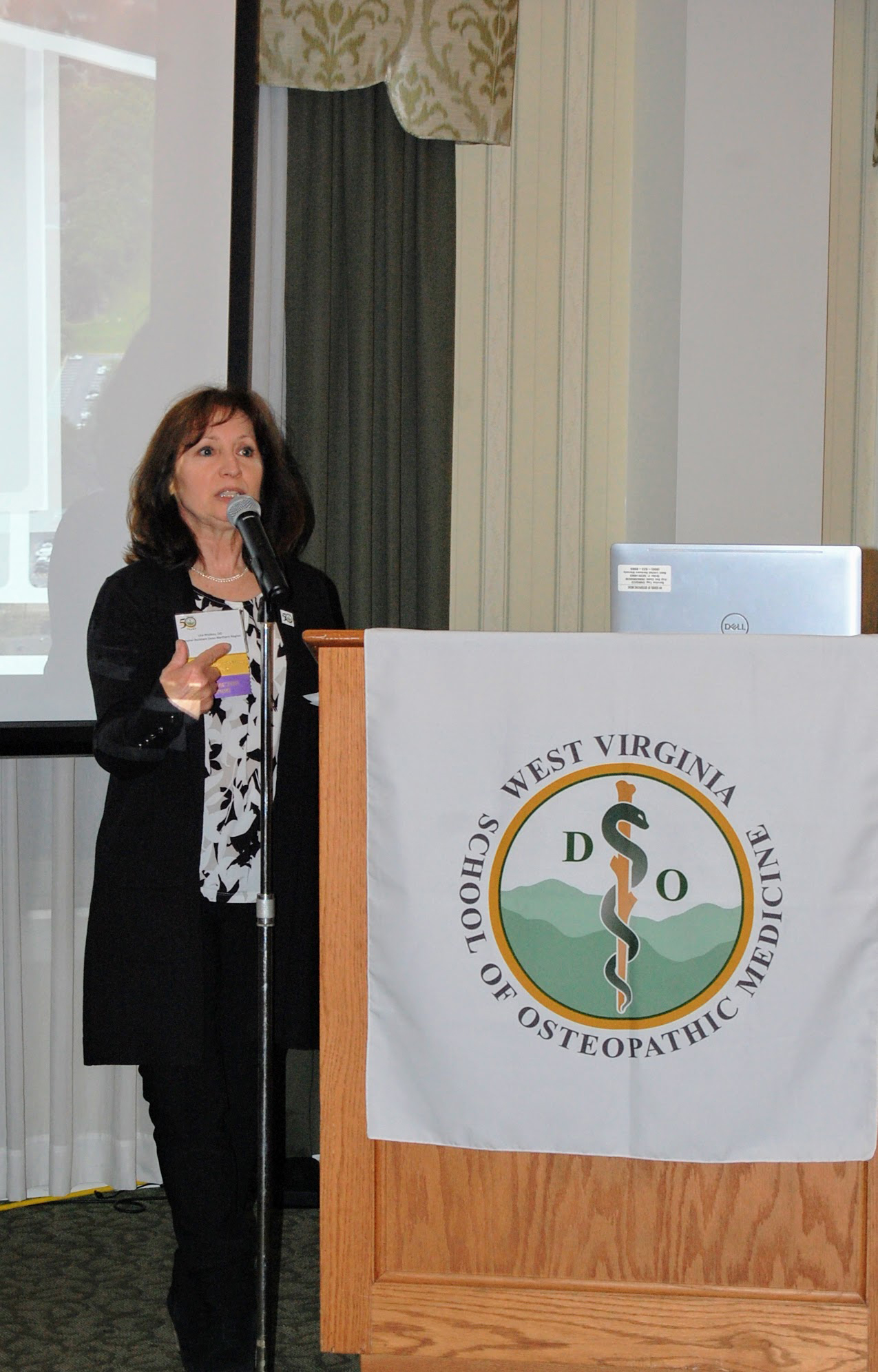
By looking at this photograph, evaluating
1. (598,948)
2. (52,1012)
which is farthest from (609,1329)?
(52,1012)

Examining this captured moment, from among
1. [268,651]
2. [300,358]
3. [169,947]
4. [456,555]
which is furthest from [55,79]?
[169,947]

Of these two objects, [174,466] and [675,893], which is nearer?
[675,893]

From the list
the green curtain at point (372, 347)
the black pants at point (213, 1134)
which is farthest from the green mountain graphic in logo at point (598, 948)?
the green curtain at point (372, 347)

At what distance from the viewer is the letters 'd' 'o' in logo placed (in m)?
1.38

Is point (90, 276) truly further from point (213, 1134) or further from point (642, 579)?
point (213, 1134)

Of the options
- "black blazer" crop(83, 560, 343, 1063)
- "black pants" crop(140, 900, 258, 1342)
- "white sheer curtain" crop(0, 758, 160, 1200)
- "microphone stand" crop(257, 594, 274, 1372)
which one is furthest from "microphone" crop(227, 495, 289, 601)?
"white sheer curtain" crop(0, 758, 160, 1200)

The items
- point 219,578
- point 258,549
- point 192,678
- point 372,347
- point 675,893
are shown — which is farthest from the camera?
point 372,347

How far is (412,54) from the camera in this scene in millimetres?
3010

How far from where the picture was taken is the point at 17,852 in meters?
2.93

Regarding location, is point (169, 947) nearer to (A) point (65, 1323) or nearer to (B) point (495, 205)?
(A) point (65, 1323)

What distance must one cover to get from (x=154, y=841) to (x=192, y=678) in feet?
1.12

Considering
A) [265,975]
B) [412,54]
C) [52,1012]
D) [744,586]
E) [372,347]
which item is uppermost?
[412,54]

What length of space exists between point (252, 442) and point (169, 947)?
87 cm

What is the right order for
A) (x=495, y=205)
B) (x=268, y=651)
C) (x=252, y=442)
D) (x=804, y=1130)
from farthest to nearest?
(x=495, y=205)
(x=252, y=442)
(x=268, y=651)
(x=804, y=1130)
